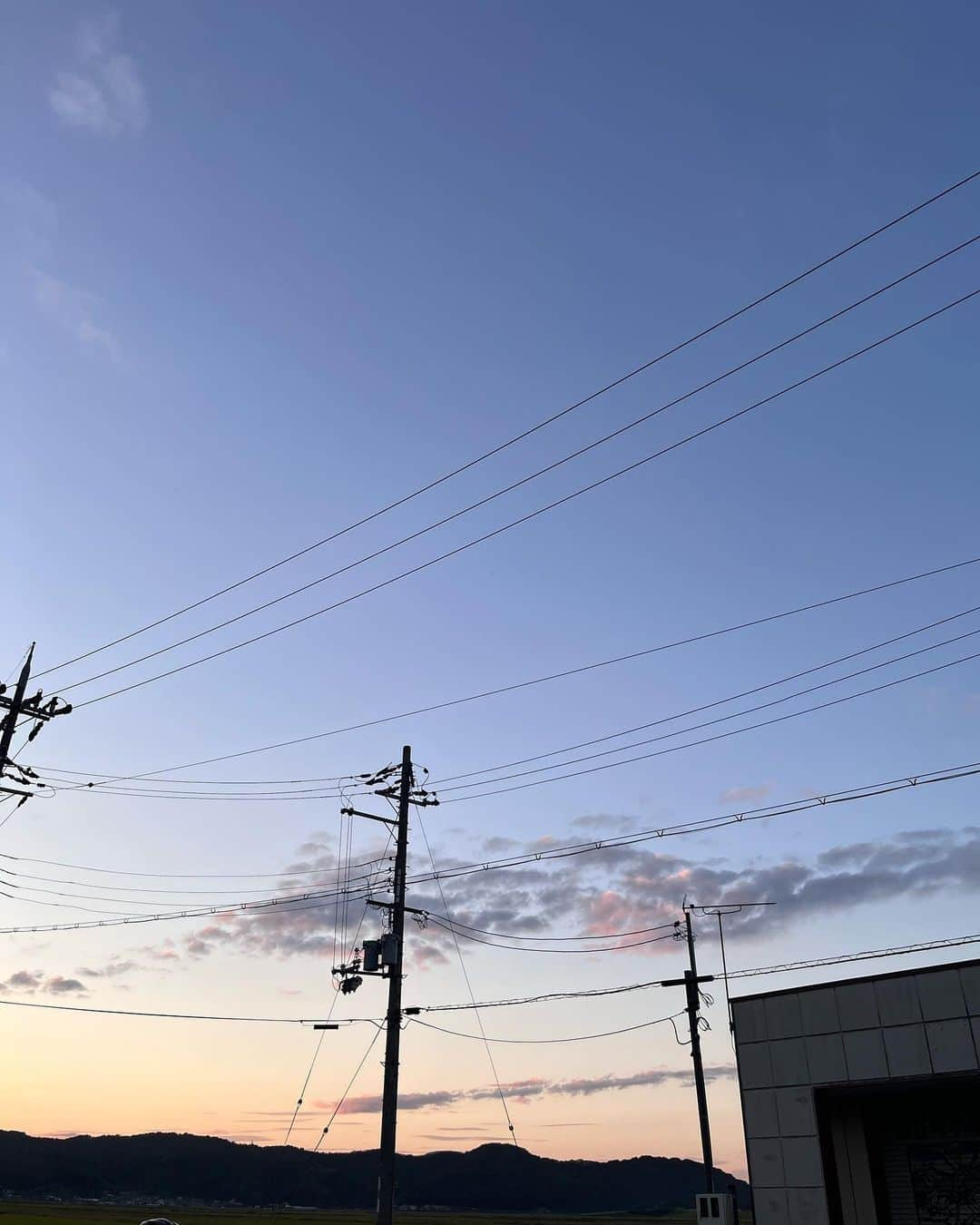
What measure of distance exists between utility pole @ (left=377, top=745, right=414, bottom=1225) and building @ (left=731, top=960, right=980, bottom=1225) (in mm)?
11609

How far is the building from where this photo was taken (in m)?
20.7

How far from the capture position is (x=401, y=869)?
33875 mm

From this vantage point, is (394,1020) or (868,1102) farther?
(394,1020)

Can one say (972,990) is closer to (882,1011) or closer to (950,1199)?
(882,1011)

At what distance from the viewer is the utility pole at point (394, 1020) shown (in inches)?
1153

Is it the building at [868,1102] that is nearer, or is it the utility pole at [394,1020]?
the building at [868,1102]

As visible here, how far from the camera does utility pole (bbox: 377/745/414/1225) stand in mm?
29297

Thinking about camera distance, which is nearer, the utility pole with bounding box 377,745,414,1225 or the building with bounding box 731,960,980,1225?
the building with bounding box 731,960,980,1225

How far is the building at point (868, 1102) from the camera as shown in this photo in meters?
20.7

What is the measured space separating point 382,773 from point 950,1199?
2204cm

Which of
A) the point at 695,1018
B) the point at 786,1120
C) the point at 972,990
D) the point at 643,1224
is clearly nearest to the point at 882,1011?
the point at 972,990

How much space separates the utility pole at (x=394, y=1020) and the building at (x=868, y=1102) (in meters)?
11.6

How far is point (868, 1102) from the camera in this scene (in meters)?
22.6

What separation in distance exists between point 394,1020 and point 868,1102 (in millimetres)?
14899
